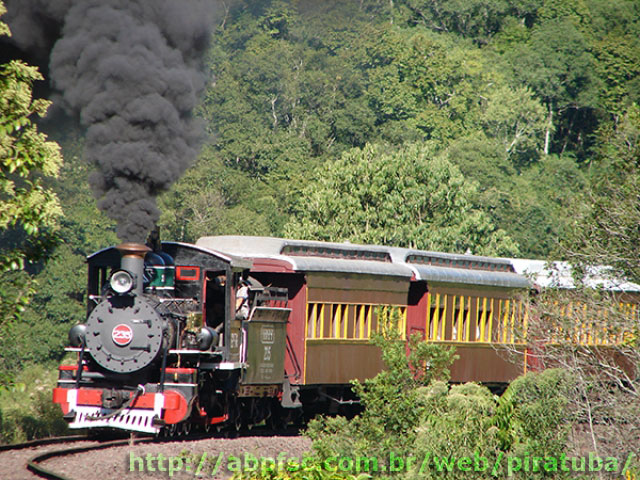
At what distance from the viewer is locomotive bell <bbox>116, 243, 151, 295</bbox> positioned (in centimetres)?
1642

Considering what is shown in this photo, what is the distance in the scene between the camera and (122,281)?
651 inches

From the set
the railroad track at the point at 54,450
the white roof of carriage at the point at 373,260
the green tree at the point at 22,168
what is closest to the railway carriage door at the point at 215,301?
the white roof of carriage at the point at 373,260

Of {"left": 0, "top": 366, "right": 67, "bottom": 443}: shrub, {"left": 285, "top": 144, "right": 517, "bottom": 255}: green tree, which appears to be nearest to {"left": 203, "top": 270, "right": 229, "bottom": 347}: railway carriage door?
{"left": 0, "top": 366, "right": 67, "bottom": 443}: shrub

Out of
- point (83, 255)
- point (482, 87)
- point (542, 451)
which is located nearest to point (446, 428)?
point (542, 451)

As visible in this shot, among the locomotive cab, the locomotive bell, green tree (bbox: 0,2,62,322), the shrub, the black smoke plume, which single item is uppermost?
the black smoke plume

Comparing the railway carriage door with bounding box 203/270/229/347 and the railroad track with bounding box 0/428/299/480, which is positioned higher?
the railway carriage door with bounding box 203/270/229/347

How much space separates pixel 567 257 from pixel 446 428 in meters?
7.63

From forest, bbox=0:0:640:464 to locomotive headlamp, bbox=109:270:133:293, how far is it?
1695 millimetres

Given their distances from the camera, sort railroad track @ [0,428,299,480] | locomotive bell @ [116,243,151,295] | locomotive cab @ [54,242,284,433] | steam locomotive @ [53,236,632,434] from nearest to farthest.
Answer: railroad track @ [0,428,299,480], locomotive bell @ [116,243,151,295], locomotive cab @ [54,242,284,433], steam locomotive @ [53,236,632,434]

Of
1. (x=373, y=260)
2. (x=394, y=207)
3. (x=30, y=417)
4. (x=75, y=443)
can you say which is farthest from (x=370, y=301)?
(x=394, y=207)

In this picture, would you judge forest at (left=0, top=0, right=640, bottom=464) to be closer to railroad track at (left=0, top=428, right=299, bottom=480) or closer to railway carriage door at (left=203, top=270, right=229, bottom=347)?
railroad track at (left=0, top=428, right=299, bottom=480)

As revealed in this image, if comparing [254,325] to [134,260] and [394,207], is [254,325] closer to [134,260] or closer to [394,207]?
[134,260]

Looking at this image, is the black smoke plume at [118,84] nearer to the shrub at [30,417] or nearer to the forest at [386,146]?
the forest at [386,146]

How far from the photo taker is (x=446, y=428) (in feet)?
46.1
